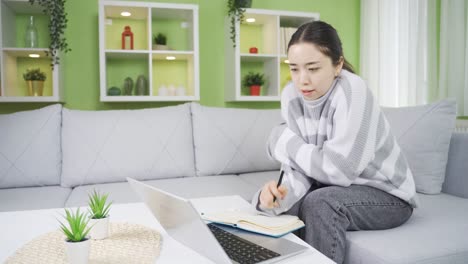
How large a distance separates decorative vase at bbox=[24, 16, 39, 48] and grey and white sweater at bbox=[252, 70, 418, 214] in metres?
2.00

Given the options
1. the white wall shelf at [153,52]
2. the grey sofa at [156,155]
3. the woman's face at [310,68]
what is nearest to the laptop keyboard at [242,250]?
the woman's face at [310,68]

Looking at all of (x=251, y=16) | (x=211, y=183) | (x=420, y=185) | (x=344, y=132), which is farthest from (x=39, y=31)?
(x=420, y=185)

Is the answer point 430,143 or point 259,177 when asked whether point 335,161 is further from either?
point 259,177

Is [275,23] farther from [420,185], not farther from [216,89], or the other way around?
[420,185]

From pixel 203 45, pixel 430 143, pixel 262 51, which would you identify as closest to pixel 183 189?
pixel 430 143

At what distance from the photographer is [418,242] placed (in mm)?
1119

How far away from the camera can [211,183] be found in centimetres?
199

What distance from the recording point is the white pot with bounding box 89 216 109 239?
0.90 metres

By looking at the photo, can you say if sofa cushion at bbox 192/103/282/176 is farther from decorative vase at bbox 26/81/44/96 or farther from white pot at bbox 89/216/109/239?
white pot at bbox 89/216/109/239

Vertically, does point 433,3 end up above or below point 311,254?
above

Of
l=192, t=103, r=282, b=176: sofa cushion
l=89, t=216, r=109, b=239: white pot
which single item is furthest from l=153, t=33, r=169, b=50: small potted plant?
l=89, t=216, r=109, b=239: white pot

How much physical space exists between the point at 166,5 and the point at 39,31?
0.92m

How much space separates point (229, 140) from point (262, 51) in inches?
47.6

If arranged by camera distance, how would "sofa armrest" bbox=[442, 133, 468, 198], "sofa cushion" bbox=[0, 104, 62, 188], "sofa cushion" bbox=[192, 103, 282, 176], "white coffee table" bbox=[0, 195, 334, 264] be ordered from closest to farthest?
"white coffee table" bbox=[0, 195, 334, 264] < "sofa armrest" bbox=[442, 133, 468, 198] < "sofa cushion" bbox=[0, 104, 62, 188] < "sofa cushion" bbox=[192, 103, 282, 176]
